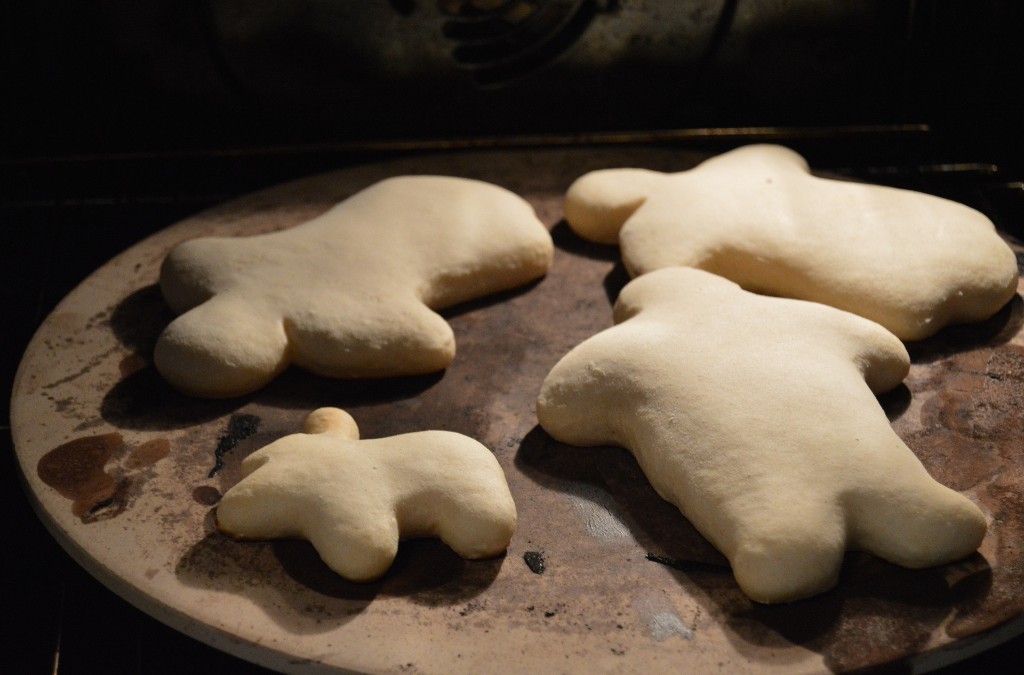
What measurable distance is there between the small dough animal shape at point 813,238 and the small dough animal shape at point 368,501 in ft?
1.71

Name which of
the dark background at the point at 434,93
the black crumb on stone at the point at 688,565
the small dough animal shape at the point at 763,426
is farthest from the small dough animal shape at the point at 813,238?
the black crumb on stone at the point at 688,565

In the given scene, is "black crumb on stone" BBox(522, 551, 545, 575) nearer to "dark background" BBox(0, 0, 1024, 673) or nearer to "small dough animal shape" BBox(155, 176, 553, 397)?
"small dough animal shape" BBox(155, 176, 553, 397)

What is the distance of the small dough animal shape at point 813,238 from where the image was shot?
150 cm

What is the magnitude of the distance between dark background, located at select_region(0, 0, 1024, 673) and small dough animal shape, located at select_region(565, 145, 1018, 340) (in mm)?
295

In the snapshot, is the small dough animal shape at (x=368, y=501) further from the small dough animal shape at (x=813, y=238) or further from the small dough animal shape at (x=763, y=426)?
the small dough animal shape at (x=813, y=238)

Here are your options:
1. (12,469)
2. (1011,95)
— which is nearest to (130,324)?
(12,469)

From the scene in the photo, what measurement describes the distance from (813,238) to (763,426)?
47cm

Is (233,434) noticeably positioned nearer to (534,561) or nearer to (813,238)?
(534,561)

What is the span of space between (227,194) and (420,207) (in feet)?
1.84

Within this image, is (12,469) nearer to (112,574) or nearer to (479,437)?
(112,574)

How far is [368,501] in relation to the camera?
3.84 feet

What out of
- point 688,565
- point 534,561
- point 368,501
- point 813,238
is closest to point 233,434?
point 368,501

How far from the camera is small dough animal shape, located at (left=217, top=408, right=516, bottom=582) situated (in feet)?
3.75

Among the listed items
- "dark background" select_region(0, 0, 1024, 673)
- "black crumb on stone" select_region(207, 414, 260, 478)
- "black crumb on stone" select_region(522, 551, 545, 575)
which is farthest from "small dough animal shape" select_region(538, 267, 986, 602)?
"dark background" select_region(0, 0, 1024, 673)
